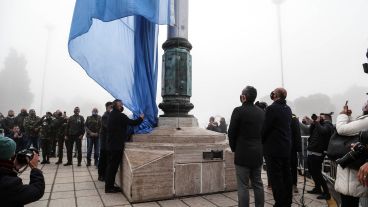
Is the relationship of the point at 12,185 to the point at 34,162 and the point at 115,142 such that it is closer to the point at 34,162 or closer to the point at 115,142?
the point at 34,162

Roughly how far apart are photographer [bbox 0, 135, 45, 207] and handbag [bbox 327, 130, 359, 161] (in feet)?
8.71

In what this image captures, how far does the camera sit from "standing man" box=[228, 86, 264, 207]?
343 cm

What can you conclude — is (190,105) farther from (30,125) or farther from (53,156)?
(53,156)

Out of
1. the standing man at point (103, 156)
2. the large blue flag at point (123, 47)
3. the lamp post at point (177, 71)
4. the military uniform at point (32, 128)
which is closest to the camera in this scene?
the large blue flag at point (123, 47)

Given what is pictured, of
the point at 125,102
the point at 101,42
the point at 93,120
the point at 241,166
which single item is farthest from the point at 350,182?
the point at 93,120

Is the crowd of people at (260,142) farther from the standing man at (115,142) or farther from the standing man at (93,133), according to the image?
the standing man at (93,133)

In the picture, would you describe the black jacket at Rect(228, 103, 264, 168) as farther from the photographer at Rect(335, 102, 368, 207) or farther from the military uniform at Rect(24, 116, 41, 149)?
the military uniform at Rect(24, 116, 41, 149)

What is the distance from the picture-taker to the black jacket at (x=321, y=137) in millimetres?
5016

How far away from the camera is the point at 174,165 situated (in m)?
4.50

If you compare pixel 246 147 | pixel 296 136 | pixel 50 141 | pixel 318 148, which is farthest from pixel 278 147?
pixel 50 141

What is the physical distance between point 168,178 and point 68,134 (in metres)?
5.46

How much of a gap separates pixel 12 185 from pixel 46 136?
7954mm

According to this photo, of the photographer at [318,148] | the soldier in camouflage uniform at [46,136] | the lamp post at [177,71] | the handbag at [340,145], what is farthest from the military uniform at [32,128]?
the handbag at [340,145]

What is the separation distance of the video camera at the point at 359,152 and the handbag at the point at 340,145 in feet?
0.64
